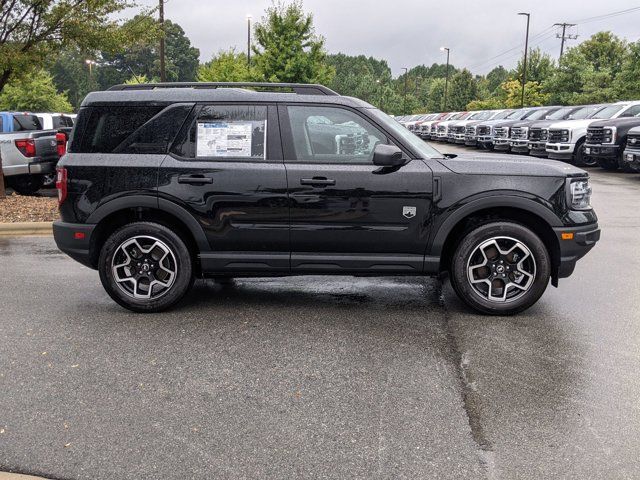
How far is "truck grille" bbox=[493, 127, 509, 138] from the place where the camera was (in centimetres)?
2558

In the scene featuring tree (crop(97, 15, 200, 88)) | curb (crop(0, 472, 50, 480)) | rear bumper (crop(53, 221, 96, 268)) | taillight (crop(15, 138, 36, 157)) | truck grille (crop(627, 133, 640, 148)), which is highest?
tree (crop(97, 15, 200, 88))

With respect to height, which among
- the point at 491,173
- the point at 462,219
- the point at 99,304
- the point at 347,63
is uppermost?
the point at 347,63

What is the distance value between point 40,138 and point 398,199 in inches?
A: 397

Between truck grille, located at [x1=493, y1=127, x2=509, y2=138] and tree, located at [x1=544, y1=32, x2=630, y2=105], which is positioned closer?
truck grille, located at [x1=493, y1=127, x2=509, y2=138]

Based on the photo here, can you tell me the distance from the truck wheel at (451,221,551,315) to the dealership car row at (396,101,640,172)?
12.1m

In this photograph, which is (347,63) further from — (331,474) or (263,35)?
(331,474)

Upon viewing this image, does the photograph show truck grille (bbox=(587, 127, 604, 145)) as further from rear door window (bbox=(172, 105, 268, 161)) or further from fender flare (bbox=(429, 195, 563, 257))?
rear door window (bbox=(172, 105, 268, 161))

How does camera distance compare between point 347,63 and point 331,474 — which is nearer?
point 331,474

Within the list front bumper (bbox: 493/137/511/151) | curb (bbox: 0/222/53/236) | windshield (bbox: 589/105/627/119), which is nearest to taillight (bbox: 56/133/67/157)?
curb (bbox: 0/222/53/236)

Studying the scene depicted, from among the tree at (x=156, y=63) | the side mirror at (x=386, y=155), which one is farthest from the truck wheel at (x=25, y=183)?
the tree at (x=156, y=63)

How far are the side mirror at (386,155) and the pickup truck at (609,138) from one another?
13970mm

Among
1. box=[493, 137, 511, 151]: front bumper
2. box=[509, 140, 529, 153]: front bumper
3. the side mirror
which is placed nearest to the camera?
the side mirror

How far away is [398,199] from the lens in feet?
17.0

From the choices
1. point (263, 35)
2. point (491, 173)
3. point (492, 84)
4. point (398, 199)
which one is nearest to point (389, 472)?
point (398, 199)
